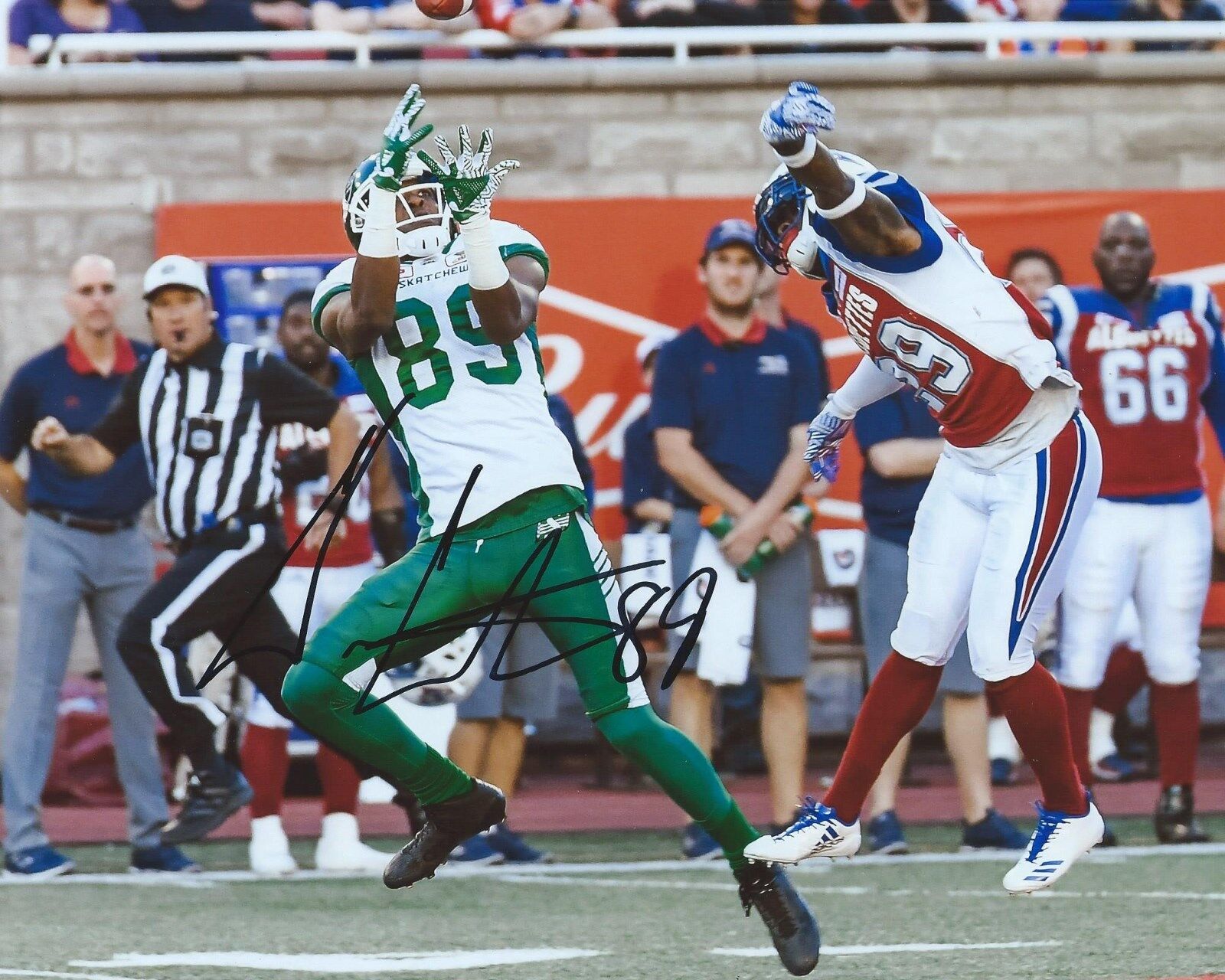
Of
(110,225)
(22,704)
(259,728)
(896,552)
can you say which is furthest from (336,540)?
(110,225)

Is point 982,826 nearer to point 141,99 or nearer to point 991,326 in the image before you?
point 991,326

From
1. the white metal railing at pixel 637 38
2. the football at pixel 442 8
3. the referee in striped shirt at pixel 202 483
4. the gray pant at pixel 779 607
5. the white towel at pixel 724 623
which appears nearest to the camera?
the football at pixel 442 8

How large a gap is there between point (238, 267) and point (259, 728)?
2.75m

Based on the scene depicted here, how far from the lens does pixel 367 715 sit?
506cm

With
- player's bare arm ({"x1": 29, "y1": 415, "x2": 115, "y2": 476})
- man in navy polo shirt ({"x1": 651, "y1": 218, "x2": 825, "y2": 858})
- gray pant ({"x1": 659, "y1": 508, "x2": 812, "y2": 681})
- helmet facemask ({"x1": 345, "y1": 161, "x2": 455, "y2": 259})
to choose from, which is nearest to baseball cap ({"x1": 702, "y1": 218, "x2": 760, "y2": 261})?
man in navy polo shirt ({"x1": 651, "y1": 218, "x2": 825, "y2": 858})

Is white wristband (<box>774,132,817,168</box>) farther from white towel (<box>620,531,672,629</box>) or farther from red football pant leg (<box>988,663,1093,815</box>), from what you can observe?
white towel (<box>620,531,672,629</box>)

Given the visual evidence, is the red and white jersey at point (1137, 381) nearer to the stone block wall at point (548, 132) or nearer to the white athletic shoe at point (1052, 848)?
the white athletic shoe at point (1052, 848)

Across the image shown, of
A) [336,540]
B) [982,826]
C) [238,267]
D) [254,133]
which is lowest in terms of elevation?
[982,826]

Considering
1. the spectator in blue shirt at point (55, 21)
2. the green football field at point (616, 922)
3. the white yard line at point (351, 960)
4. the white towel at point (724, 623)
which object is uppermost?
the spectator in blue shirt at point (55, 21)

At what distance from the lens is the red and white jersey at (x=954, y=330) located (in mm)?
5043

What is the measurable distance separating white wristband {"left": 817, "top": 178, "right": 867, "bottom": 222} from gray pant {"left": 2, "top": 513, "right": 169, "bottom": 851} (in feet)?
11.3

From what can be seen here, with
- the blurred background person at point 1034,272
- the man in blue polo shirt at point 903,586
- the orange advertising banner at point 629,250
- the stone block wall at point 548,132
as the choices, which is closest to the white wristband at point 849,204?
the man in blue polo shirt at point 903,586

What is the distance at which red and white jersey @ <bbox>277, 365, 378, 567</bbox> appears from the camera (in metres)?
7.58

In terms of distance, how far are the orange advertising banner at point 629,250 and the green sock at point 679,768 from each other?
4.57m
